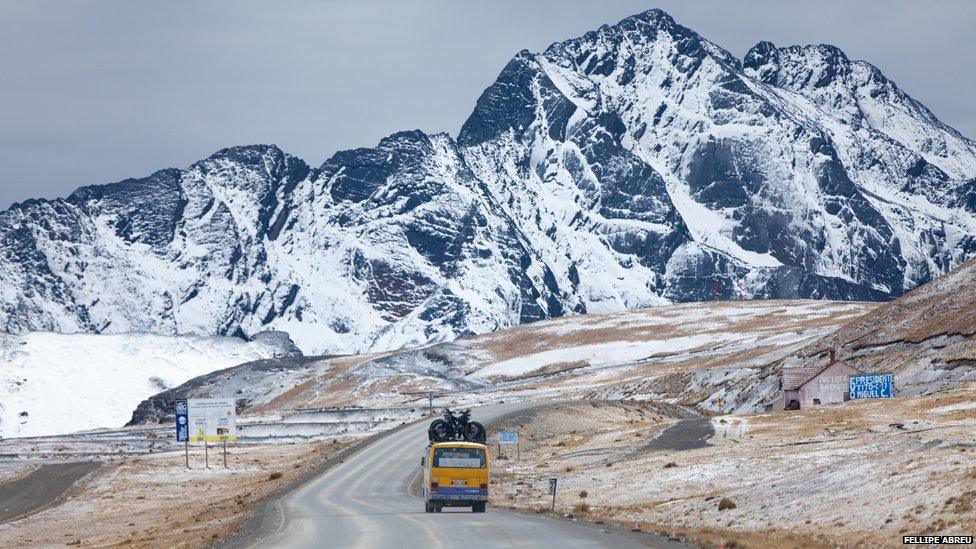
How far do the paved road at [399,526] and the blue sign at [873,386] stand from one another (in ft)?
138

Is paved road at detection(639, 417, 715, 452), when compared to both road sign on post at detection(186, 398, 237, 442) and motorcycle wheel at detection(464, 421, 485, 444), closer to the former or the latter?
motorcycle wheel at detection(464, 421, 485, 444)

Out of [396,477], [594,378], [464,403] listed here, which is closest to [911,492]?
[396,477]

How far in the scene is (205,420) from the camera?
108 meters

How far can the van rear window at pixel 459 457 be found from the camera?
181 ft

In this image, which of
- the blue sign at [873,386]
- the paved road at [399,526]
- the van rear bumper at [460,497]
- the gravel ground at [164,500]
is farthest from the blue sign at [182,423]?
the van rear bumper at [460,497]

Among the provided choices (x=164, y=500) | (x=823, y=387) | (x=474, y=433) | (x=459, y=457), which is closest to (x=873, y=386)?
(x=823, y=387)

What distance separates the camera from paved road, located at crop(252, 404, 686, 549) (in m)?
37.5

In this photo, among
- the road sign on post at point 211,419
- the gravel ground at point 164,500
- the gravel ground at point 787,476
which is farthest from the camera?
the road sign on post at point 211,419

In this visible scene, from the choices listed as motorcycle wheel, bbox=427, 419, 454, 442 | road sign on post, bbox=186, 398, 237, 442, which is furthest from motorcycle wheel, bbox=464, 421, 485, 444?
road sign on post, bbox=186, 398, 237, 442

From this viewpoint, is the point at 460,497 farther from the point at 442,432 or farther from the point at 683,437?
the point at 683,437

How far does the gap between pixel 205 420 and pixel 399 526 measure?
67.0m

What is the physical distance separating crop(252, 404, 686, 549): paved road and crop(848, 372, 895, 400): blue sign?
4202cm

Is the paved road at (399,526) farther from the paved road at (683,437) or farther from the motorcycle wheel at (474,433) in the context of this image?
the paved road at (683,437)

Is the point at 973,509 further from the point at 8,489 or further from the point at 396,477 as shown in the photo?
the point at 8,489
